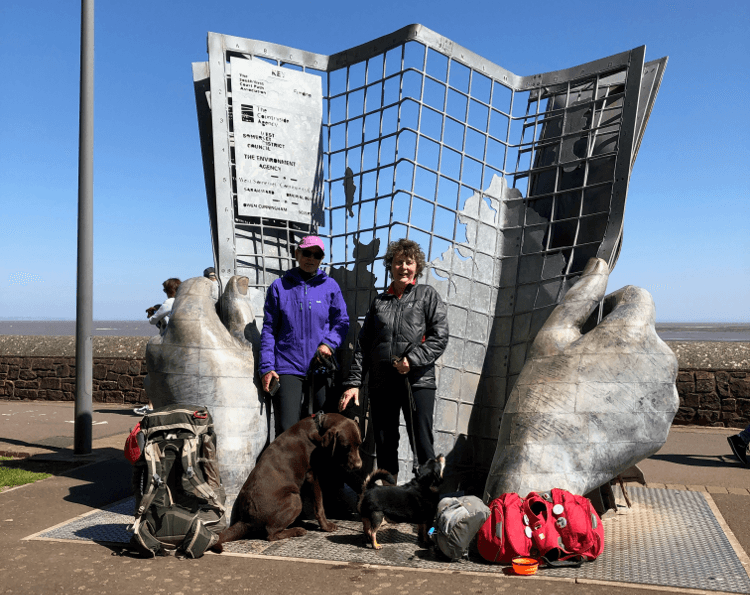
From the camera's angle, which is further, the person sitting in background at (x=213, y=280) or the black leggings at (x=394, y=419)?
the person sitting in background at (x=213, y=280)

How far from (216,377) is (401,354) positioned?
1.27 meters

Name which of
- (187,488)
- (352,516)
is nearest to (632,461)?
(352,516)

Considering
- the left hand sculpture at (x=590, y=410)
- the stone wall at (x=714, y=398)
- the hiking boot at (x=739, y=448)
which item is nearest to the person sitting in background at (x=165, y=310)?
the left hand sculpture at (x=590, y=410)

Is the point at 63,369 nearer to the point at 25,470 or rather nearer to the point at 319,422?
the point at 25,470

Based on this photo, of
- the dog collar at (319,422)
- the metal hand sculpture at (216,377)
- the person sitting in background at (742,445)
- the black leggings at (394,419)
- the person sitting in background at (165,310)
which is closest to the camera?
the dog collar at (319,422)

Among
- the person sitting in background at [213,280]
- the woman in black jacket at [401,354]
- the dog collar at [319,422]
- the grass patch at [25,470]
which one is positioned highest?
the person sitting in background at [213,280]

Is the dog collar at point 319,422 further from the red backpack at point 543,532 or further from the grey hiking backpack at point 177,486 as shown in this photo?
the red backpack at point 543,532

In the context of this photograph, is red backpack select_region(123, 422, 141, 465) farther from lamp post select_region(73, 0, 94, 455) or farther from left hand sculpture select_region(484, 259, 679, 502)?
lamp post select_region(73, 0, 94, 455)

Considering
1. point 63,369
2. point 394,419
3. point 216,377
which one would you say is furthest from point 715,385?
point 63,369

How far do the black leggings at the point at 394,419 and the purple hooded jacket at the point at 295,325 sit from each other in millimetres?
544

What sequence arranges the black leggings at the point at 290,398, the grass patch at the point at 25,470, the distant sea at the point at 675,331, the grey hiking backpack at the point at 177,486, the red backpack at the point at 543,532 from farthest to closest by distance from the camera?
the distant sea at the point at 675,331, the grass patch at the point at 25,470, the black leggings at the point at 290,398, the grey hiking backpack at the point at 177,486, the red backpack at the point at 543,532

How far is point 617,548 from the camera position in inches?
157

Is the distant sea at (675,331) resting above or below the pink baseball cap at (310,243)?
below

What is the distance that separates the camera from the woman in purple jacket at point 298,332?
4.64 metres
